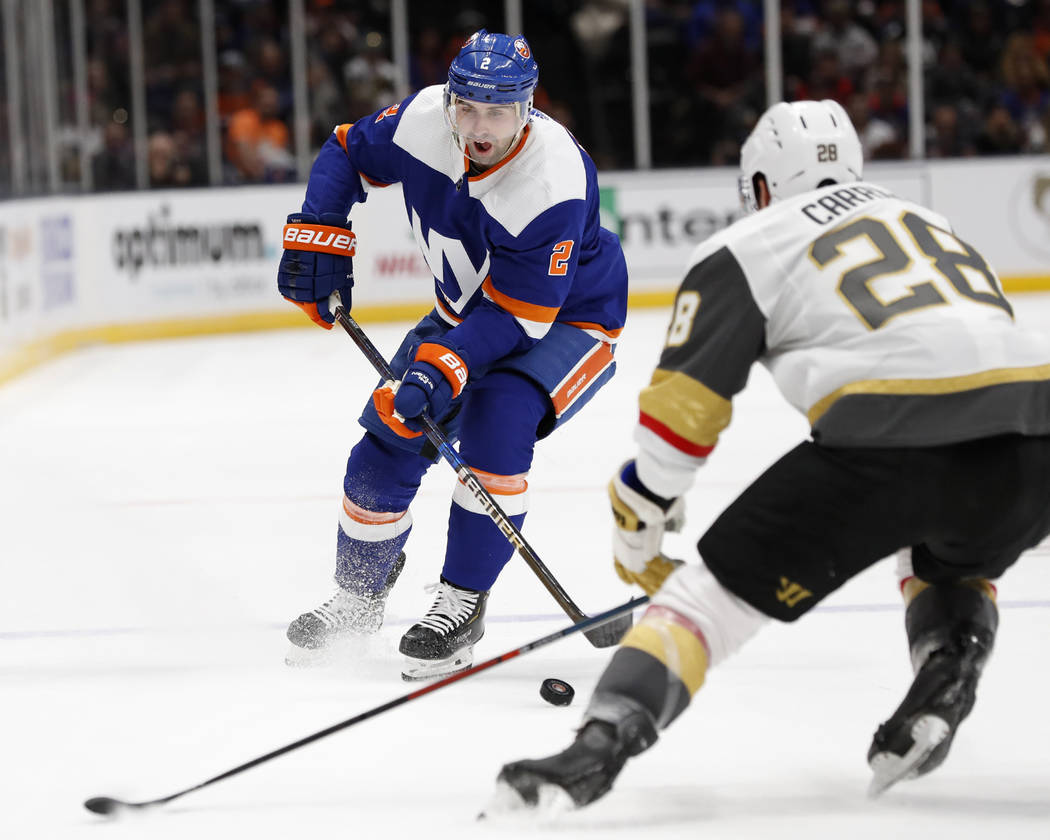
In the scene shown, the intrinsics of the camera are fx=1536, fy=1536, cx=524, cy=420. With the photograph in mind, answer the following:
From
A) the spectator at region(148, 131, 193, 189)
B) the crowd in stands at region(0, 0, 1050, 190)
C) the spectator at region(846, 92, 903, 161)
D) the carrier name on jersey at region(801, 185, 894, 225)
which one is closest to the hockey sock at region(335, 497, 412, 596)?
the carrier name on jersey at region(801, 185, 894, 225)

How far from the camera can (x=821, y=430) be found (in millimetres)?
1936

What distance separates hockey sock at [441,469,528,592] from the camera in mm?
2869

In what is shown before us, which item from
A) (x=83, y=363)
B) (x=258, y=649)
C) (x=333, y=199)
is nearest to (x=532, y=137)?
(x=333, y=199)

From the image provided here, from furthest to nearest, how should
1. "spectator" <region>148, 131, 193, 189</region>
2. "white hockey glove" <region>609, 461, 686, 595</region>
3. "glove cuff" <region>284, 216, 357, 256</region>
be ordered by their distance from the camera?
"spectator" <region>148, 131, 193, 189</region>
"glove cuff" <region>284, 216, 357, 256</region>
"white hockey glove" <region>609, 461, 686, 595</region>

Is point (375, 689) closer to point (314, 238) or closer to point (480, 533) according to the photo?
point (480, 533)

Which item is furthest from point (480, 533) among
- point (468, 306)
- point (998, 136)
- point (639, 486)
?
point (998, 136)

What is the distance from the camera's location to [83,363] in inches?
314

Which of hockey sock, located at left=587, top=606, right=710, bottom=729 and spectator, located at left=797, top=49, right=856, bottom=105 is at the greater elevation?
spectator, located at left=797, top=49, right=856, bottom=105

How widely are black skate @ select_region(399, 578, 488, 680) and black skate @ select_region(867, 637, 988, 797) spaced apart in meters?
0.93

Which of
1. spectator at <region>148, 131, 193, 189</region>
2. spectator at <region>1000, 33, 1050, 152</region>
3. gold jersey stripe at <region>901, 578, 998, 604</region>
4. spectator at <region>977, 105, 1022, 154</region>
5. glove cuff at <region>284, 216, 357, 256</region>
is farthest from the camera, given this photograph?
spectator at <region>1000, 33, 1050, 152</region>

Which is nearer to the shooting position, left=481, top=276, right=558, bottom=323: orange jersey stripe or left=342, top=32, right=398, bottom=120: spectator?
left=481, top=276, right=558, bottom=323: orange jersey stripe

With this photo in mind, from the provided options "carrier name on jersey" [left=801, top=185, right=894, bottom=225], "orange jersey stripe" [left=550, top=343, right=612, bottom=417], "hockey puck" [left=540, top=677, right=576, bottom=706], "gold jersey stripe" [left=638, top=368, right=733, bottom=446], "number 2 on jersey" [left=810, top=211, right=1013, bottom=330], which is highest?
"carrier name on jersey" [left=801, top=185, right=894, bottom=225]

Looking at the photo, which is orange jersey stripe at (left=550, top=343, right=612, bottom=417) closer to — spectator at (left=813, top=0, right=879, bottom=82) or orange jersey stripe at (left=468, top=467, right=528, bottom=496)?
orange jersey stripe at (left=468, top=467, right=528, bottom=496)

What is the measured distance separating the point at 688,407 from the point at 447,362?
91 centimetres
